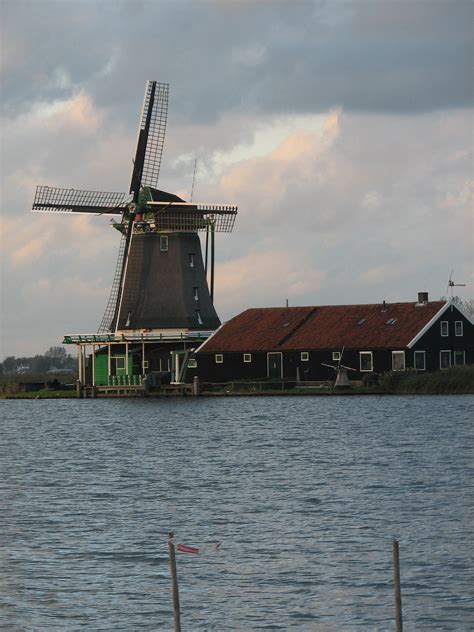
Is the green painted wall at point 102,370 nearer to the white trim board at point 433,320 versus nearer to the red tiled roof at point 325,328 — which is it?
the red tiled roof at point 325,328

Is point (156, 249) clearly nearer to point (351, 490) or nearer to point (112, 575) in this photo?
point (351, 490)

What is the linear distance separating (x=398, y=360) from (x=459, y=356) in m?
3.62

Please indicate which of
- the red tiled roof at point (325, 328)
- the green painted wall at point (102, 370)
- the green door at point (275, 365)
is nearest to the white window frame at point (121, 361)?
the green painted wall at point (102, 370)

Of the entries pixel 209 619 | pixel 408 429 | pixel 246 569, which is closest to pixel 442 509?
pixel 246 569

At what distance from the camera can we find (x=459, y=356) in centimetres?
6306

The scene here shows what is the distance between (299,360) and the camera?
63969 millimetres

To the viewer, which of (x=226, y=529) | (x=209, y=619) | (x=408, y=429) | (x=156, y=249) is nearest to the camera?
(x=209, y=619)

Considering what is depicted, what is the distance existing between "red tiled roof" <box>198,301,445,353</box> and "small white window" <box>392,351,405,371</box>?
513 millimetres

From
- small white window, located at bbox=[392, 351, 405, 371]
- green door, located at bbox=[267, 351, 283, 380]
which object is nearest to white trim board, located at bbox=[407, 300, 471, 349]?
small white window, located at bbox=[392, 351, 405, 371]

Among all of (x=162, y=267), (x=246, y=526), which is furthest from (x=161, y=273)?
(x=246, y=526)

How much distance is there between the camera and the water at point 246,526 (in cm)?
1619

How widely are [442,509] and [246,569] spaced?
5.99 metres

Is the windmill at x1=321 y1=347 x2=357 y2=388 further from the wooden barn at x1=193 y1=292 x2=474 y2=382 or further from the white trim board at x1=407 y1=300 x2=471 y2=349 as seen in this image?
the white trim board at x1=407 y1=300 x2=471 y2=349

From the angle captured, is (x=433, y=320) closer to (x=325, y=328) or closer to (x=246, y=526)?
(x=325, y=328)
